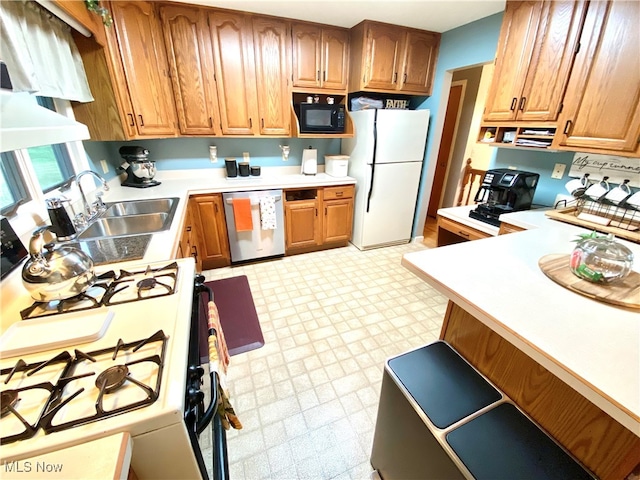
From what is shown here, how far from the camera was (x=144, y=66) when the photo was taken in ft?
7.39

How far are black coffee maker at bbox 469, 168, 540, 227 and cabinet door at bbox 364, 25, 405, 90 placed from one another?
147 cm

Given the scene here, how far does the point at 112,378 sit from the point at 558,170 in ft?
9.82

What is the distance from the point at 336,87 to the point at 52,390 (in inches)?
124

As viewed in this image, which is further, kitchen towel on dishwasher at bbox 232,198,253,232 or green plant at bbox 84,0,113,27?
kitchen towel on dishwasher at bbox 232,198,253,232

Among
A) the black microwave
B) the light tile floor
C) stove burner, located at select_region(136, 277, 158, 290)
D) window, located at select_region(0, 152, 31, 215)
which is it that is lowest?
the light tile floor

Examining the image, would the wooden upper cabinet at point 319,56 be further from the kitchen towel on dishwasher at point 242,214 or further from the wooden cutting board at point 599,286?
the wooden cutting board at point 599,286

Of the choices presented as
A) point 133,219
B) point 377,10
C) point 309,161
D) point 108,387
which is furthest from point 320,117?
point 108,387

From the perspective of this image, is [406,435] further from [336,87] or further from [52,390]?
[336,87]

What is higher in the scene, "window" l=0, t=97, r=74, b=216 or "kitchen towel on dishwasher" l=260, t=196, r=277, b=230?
"window" l=0, t=97, r=74, b=216

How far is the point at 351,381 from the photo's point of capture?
1685mm

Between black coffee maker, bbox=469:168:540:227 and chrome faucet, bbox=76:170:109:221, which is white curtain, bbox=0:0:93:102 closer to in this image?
chrome faucet, bbox=76:170:109:221

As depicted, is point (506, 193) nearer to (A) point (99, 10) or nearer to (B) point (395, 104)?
(B) point (395, 104)

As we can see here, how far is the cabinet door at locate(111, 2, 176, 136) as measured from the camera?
2.13 metres

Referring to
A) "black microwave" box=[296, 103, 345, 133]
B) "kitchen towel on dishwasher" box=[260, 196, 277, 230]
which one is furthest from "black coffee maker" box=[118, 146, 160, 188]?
"black microwave" box=[296, 103, 345, 133]
